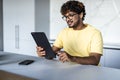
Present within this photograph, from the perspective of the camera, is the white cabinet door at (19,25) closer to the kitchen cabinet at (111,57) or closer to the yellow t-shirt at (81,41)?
the kitchen cabinet at (111,57)

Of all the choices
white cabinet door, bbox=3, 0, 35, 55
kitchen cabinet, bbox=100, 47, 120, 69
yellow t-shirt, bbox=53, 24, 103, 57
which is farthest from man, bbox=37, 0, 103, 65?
white cabinet door, bbox=3, 0, 35, 55

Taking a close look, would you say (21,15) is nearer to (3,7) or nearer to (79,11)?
(3,7)

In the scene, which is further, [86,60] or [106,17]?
[106,17]

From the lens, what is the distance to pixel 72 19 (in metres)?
2.05

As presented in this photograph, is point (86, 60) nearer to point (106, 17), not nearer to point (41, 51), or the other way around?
point (41, 51)

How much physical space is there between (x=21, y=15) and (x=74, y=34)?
7.13ft

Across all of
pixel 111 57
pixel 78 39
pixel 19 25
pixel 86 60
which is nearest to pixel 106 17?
pixel 111 57

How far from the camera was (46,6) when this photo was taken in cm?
404

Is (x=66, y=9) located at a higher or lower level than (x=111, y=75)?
higher

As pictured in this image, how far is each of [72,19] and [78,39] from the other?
196 mm

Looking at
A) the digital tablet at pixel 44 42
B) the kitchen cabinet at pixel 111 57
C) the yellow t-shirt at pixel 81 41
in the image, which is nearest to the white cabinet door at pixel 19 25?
the kitchen cabinet at pixel 111 57

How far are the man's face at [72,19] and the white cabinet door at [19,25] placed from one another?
1939 mm

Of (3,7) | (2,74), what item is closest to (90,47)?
(2,74)

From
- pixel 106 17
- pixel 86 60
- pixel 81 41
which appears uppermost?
pixel 106 17
